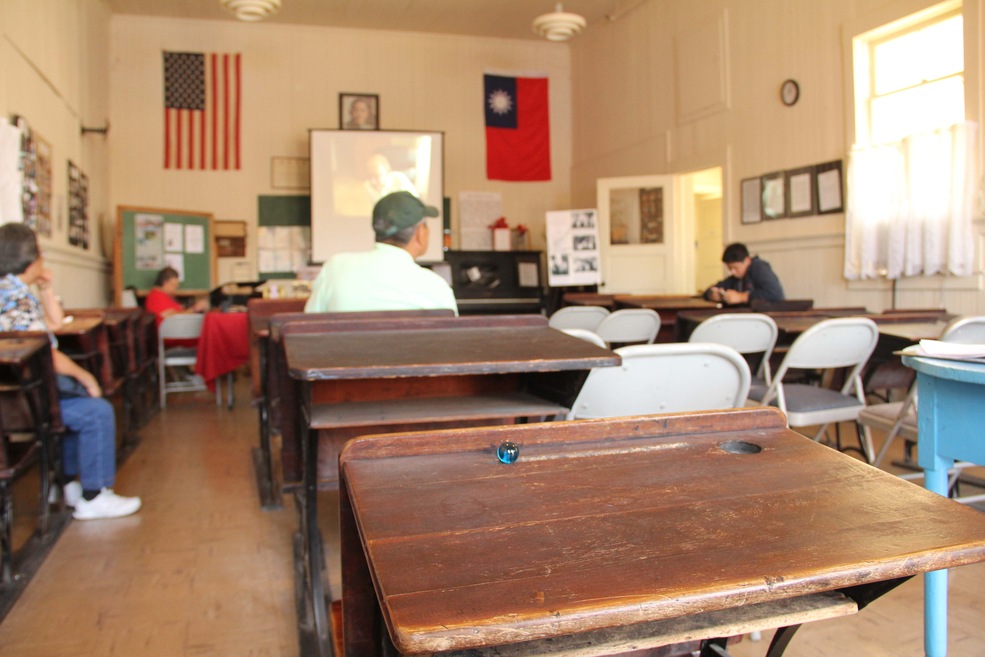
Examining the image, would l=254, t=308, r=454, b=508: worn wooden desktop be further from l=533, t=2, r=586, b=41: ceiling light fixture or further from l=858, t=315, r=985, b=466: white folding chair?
l=533, t=2, r=586, b=41: ceiling light fixture

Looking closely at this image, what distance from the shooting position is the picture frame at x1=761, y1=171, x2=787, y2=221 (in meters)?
5.86

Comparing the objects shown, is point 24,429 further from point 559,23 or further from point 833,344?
point 559,23

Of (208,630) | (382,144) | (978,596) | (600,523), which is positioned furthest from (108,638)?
(382,144)

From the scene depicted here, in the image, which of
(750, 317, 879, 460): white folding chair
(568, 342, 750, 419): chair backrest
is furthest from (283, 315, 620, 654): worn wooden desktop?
(750, 317, 879, 460): white folding chair

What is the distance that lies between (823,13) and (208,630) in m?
5.69

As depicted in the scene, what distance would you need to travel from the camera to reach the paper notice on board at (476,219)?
9258mm

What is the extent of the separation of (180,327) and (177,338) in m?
0.12

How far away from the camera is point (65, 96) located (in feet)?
19.6

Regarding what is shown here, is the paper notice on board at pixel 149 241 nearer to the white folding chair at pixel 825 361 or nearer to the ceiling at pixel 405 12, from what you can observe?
the ceiling at pixel 405 12

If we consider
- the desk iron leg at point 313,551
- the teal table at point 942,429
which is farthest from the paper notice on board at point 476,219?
the teal table at point 942,429

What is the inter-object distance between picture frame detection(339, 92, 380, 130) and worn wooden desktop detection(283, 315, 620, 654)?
23.9ft

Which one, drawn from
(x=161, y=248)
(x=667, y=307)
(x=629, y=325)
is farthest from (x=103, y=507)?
(x=161, y=248)

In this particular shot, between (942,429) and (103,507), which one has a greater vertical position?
(942,429)

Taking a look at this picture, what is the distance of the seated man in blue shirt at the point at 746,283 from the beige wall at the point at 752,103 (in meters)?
0.55
